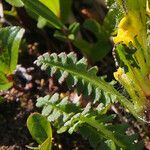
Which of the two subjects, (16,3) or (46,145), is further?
(16,3)

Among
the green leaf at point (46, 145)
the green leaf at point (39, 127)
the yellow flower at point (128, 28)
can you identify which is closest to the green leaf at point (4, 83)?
the green leaf at point (39, 127)

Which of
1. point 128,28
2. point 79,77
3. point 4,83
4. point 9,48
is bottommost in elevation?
point 4,83

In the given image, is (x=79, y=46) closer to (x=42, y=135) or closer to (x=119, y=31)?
(x=42, y=135)

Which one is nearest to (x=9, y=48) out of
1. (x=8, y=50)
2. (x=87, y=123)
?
(x=8, y=50)

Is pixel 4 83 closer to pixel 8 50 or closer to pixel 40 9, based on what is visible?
pixel 8 50

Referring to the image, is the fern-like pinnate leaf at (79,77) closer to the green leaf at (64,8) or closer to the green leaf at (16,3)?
the green leaf at (16,3)

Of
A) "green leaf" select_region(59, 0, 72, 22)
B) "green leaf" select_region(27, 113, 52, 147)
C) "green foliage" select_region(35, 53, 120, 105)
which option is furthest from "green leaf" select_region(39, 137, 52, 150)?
"green leaf" select_region(59, 0, 72, 22)

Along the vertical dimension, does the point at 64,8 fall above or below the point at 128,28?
below
